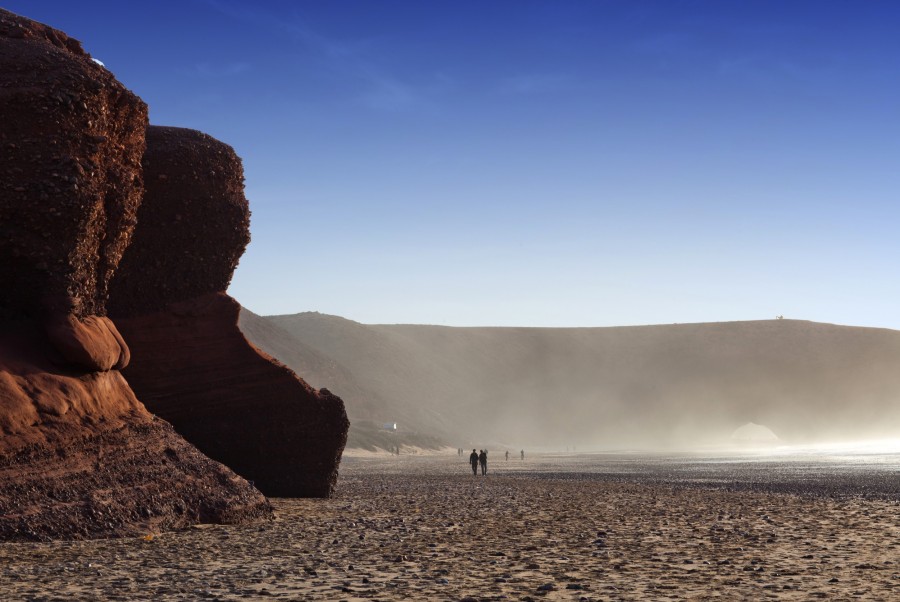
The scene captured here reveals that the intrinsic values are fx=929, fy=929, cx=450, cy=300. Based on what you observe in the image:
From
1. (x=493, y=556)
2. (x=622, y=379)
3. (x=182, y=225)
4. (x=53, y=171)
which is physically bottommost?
(x=493, y=556)

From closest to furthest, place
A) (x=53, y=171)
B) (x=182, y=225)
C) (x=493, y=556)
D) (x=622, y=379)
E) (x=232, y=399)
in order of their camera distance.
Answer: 1. (x=493, y=556)
2. (x=53, y=171)
3. (x=182, y=225)
4. (x=232, y=399)
5. (x=622, y=379)

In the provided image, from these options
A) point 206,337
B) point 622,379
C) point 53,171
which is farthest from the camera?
point 622,379

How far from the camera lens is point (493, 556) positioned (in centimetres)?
1288

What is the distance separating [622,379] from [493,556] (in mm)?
144696

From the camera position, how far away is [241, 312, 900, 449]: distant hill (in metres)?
135

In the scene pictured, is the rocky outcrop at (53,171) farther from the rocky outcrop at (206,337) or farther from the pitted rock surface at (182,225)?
the rocky outcrop at (206,337)

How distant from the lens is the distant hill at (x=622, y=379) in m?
135

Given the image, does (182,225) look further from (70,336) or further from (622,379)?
(622,379)

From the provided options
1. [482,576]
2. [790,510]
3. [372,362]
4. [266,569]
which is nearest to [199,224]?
[266,569]

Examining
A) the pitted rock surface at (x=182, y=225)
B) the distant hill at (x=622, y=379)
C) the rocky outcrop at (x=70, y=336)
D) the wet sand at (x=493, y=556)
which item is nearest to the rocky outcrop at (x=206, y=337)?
the pitted rock surface at (x=182, y=225)

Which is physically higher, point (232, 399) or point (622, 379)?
point (622, 379)

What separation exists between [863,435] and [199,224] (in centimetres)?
13197

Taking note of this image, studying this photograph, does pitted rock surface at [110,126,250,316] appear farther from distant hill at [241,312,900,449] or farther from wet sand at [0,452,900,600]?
distant hill at [241,312,900,449]

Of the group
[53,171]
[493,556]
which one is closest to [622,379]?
[53,171]
